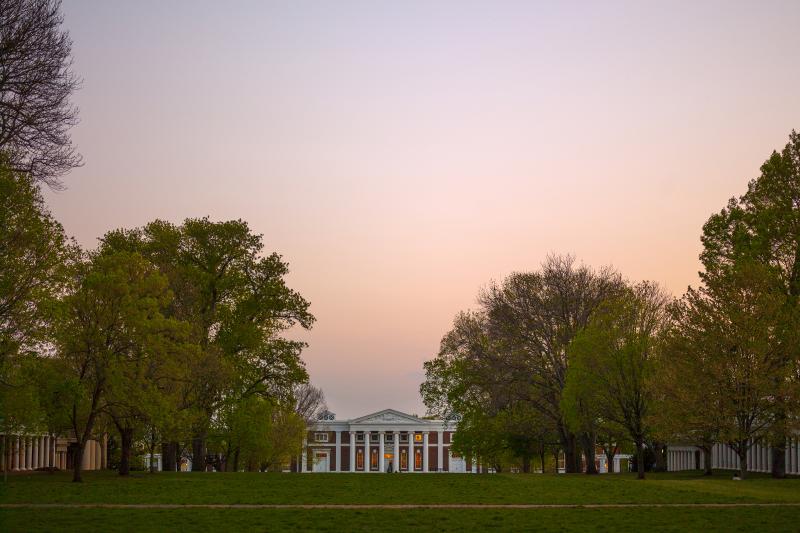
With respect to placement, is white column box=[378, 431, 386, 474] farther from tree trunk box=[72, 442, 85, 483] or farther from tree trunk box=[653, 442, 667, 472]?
tree trunk box=[72, 442, 85, 483]

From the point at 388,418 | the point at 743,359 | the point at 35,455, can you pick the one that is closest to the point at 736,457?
the point at 743,359

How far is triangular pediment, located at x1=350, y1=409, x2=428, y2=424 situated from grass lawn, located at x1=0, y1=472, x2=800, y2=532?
474 ft

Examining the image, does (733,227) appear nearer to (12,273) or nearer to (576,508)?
(576,508)

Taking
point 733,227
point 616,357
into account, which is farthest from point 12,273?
point 733,227

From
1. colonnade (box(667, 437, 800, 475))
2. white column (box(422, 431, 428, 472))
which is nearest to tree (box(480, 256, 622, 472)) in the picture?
colonnade (box(667, 437, 800, 475))

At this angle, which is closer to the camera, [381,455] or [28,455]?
[28,455]

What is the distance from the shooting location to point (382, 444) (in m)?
185

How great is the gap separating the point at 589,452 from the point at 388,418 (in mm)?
122727

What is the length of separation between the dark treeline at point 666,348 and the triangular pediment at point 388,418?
4484 inches

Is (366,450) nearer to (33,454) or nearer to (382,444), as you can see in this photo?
(382,444)

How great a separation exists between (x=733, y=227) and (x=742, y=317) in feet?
20.4

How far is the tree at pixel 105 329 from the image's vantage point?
5097 centimetres

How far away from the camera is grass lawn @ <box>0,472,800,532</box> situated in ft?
80.5

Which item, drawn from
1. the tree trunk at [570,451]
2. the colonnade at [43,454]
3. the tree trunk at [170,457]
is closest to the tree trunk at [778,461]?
the tree trunk at [570,451]
